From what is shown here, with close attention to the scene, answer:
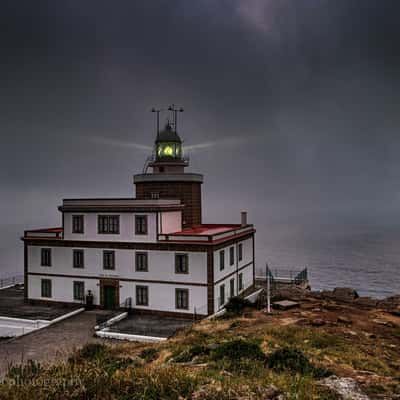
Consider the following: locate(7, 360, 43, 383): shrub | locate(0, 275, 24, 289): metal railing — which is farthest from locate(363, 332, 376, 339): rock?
locate(0, 275, 24, 289): metal railing

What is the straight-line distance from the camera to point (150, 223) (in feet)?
81.2

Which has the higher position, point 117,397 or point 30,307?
point 117,397

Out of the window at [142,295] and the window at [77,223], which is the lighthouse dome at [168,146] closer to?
the window at [77,223]

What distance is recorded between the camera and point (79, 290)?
26.4 metres

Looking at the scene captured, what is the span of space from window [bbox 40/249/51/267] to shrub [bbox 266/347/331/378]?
20.6 metres

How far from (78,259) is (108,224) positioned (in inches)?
131

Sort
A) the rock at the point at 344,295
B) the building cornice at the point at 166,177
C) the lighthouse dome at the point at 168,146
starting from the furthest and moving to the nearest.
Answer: the lighthouse dome at the point at 168,146
the building cornice at the point at 166,177
the rock at the point at 344,295

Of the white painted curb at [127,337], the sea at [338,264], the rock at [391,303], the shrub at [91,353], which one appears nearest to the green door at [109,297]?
the white painted curb at [127,337]

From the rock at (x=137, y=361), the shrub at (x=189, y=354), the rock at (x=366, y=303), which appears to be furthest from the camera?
the rock at (x=366, y=303)

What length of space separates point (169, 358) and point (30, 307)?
18020 millimetres

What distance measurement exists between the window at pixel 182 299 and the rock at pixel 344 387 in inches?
586

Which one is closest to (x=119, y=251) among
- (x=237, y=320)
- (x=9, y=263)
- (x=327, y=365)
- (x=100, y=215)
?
(x=100, y=215)

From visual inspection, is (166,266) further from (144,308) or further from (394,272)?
(394,272)

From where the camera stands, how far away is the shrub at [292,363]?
9742 mm
